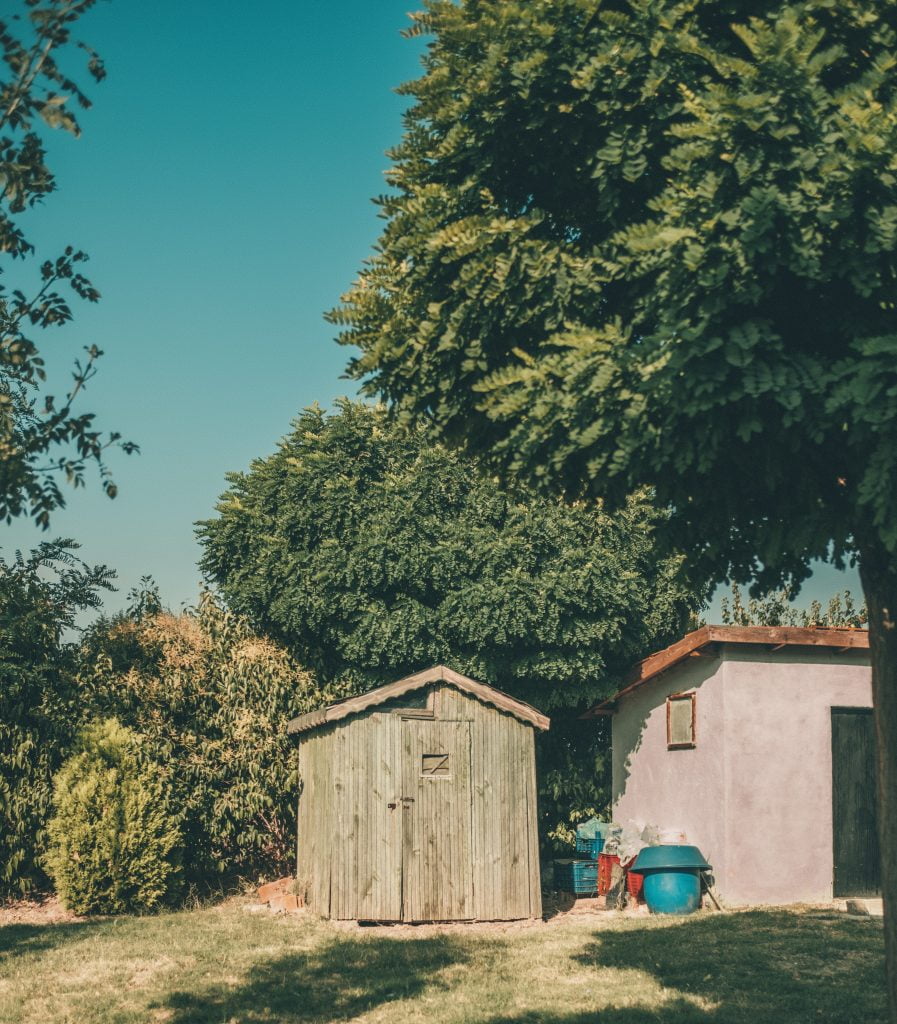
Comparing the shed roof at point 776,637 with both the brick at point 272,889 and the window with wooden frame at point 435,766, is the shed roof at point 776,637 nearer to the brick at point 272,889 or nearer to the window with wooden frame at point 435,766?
the window with wooden frame at point 435,766

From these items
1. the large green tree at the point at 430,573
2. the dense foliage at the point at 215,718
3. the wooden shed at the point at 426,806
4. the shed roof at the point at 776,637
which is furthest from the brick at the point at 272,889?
the shed roof at the point at 776,637

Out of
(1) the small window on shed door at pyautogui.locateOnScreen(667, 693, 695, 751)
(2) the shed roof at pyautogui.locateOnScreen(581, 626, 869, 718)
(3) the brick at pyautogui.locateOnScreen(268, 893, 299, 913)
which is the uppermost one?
(2) the shed roof at pyautogui.locateOnScreen(581, 626, 869, 718)

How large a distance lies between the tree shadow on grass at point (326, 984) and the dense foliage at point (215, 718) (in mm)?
5085

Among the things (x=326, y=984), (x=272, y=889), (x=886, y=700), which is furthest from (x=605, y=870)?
(x=886, y=700)

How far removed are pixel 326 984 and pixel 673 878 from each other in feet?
20.6

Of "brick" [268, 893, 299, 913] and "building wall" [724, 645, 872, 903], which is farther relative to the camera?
"brick" [268, 893, 299, 913]

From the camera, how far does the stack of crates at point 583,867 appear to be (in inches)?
726

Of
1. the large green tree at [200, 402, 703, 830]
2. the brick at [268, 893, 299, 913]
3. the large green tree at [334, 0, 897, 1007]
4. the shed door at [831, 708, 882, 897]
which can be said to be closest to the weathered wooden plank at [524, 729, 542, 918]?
the large green tree at [200, 402, 703, 830]

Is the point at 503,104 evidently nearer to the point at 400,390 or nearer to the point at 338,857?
the point at 400,390

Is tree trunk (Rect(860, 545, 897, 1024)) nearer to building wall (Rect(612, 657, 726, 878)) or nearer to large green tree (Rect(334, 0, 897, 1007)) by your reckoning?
large green tree (Rect(334, 0, 897, 1007))

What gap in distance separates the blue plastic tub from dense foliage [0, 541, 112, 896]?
931cm

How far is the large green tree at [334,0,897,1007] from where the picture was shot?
6.17 m

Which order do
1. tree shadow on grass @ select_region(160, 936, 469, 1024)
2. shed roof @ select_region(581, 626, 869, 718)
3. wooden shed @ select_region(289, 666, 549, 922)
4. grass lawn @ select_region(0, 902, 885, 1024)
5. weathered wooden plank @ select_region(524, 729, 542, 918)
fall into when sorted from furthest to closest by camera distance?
1. shed roof @ select_region(581, 626, 869, 718)
2. weathered wooden plank @ select_region(524, 729, 542, 918)
3. wooden shed @ select_region(289, 666, 549, 922)
4. tree shadow on grass @ select_region(160, 936, 469, 1024)
5. grass lawn @ select_region(0, 902, 885, 1024)

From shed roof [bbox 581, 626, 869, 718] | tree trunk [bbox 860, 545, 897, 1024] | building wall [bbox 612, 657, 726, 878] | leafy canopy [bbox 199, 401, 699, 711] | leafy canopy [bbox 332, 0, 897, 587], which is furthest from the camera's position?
leafy canopy [bbox 199, 401, 699, 711]
